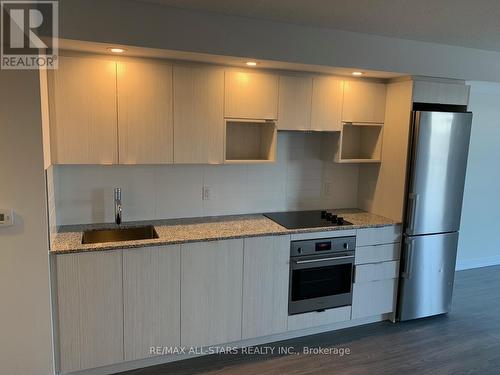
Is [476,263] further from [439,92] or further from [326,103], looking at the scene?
[326,103]

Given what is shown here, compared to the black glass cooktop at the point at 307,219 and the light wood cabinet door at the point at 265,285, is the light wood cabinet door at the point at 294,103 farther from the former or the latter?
the light wood cabinet door at the point at 265,285

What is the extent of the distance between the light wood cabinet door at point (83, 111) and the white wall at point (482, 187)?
4.06 meters

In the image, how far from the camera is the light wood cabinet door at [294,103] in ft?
9.75

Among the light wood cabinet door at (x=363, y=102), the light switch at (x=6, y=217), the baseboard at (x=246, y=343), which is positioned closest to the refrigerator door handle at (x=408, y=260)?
the baseboard at (x=246, y=343)

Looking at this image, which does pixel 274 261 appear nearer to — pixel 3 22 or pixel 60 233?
pixel 60 233

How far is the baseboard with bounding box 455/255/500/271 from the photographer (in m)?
4.75

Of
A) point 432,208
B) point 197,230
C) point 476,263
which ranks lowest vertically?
point 476,263

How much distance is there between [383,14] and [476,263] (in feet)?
12.6

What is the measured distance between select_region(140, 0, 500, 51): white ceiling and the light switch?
1537 mm

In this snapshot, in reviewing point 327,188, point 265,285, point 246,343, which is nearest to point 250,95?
point 327,188

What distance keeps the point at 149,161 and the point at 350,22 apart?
1754mm

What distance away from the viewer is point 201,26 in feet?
8.00

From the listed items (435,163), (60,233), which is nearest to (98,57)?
(60,233)

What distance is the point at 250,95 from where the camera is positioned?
2875 millimetres
